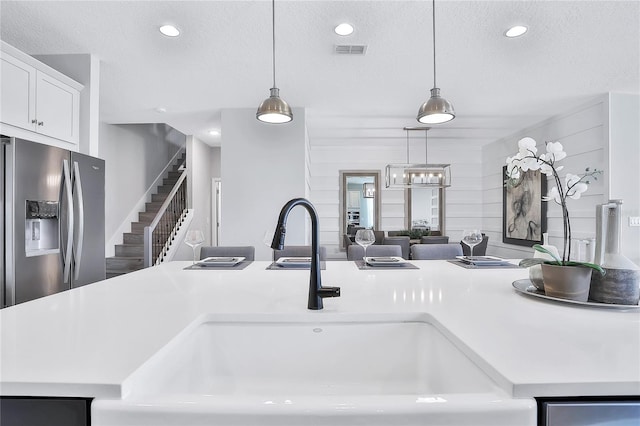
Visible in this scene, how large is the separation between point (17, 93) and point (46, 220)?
3.14ft

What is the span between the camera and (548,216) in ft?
16.3

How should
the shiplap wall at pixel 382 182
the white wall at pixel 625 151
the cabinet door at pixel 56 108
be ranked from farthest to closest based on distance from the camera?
1. the shiplap wall at pixel 382 182
2. the white wall at pixel 625 151
3. the cabinet door at pixel 56 108

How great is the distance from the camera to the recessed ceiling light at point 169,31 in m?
2.47

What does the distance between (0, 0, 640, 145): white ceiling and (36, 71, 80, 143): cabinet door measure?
13.6 inches

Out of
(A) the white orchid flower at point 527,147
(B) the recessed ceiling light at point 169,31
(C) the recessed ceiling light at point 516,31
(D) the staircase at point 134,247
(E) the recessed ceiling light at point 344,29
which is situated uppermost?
(C) the recessed ceiling light at point 516,31

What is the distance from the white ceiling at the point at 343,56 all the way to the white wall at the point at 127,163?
4.03ft

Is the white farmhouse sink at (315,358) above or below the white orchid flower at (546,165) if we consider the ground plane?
below

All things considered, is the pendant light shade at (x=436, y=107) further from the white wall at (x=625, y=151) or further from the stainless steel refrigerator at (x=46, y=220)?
the white wall at (x=625, y=151)

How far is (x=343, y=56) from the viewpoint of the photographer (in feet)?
9.62

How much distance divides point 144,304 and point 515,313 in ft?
3.73

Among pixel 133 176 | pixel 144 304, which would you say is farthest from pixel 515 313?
pixel 133 176

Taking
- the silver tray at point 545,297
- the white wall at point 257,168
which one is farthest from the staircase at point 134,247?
the silver tray at point 545,297

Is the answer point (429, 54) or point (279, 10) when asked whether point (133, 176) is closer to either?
point (279, 10)

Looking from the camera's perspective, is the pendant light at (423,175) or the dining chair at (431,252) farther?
the pendant light at (423,175)
